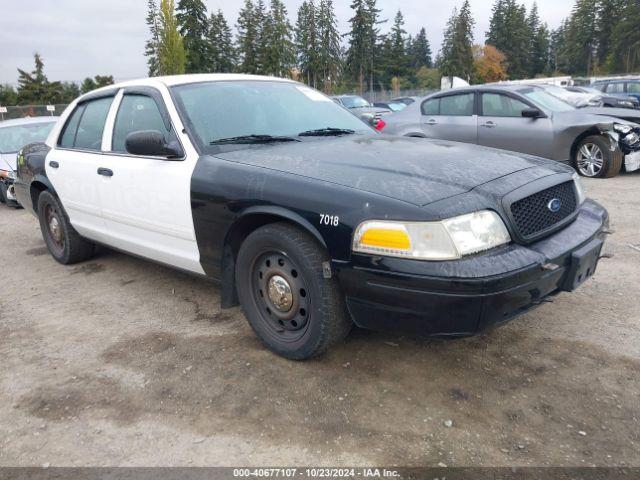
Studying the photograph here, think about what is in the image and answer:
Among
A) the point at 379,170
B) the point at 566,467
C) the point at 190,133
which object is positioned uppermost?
the point at 190,133

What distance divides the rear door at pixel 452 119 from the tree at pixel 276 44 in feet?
171

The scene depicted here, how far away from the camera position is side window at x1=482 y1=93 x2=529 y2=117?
8398mm

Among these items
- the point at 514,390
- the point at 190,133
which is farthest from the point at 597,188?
the point at 190,133

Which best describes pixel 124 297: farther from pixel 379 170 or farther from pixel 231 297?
pixel 379 170

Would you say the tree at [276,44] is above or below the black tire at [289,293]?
above

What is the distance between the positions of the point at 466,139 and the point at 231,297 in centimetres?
658

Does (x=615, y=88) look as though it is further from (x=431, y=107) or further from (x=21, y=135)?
(x=21, y=135)

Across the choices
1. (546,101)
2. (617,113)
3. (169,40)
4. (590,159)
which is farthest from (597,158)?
(169,40)

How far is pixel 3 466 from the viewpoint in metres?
2.34

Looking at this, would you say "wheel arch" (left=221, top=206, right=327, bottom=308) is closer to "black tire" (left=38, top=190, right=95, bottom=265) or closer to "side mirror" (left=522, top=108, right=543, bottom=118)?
"black tire" (left=38, top=190, right=95, bottom=265)

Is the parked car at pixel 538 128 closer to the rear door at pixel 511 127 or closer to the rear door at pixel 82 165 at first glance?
the rear door at pixel 511 127

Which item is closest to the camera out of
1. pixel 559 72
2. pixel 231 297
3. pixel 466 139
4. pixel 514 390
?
pixel 514 390

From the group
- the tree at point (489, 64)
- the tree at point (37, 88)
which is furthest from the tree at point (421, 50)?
the tree at point (37, 88)

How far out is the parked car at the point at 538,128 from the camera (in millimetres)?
8047
